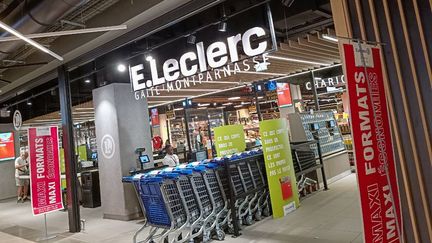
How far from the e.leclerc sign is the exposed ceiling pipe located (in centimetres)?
172

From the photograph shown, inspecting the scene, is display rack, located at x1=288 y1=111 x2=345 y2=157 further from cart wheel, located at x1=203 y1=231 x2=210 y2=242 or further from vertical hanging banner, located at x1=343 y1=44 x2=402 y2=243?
vertical hanging banner, located at x1=343 y1=44 x2=402 y2=243

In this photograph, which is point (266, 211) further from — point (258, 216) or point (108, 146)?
point (108, 146)

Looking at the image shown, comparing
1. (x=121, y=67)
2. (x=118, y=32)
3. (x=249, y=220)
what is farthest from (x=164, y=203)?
(x=121, y=67)

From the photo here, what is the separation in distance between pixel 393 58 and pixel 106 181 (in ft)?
20.8

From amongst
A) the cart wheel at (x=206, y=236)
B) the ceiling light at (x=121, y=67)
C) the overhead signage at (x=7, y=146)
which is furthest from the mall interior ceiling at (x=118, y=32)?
the overhead signage at (x=7, y=146)

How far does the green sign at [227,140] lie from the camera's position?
23.7 feet

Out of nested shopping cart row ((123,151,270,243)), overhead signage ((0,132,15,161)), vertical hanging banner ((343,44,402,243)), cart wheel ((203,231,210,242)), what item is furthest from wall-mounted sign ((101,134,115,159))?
overhead signage ((0,132,15,161))

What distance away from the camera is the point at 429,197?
2533 millimetres

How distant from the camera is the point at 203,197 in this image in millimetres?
4648

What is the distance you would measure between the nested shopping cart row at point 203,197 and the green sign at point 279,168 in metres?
0.30

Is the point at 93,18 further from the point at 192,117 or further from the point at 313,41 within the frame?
the point at 192,117

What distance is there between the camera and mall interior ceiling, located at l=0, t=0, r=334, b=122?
4167mm

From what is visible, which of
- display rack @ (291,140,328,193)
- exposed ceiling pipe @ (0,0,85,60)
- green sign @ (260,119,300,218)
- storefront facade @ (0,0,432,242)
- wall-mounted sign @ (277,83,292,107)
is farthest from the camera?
wall-mounted sign @ (277,83,292,107)

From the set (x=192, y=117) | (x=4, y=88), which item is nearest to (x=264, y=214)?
(x=4, y=88)
